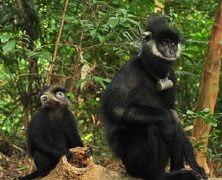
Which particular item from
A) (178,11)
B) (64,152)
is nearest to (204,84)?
(178,11)

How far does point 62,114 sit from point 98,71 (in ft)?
5.32

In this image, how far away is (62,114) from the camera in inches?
218

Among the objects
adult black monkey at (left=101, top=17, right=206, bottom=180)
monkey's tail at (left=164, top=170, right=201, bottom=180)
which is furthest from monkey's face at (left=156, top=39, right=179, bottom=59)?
monkey's tail at (left=164, top=170, right=201, bottom=180)

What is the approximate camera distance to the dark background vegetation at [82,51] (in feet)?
18.1

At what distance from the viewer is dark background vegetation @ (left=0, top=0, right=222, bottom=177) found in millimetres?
5527

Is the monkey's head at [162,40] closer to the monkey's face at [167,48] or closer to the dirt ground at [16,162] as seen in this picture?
the monkey's face at [167,48]

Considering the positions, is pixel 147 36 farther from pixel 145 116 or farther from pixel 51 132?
pixel 51 132

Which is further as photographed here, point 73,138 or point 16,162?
point 16,162

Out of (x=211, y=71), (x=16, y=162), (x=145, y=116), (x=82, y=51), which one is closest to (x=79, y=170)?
(x=145, y=116)

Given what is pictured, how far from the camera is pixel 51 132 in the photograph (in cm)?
539

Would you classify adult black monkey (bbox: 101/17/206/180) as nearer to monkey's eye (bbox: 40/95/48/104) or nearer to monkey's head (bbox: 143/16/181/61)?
monkey's head (bbox: 143/16/181/61)

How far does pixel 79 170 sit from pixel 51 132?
3.86ft

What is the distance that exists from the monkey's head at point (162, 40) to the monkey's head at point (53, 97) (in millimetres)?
1170

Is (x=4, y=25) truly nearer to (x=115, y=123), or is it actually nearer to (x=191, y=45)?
(x=115, y=123)
